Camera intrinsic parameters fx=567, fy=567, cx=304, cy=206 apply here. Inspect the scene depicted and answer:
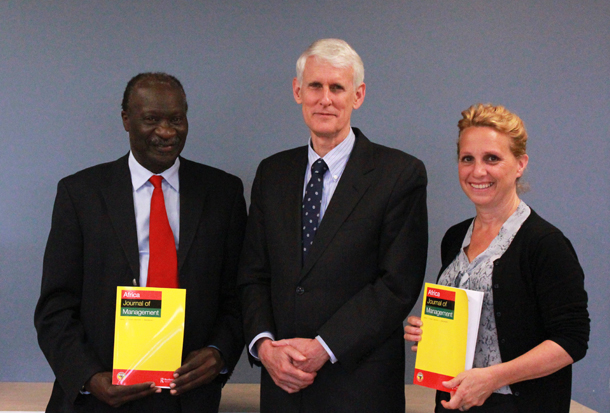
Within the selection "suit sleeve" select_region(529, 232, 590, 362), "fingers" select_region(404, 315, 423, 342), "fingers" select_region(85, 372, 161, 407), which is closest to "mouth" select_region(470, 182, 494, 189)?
"suit sleeve" select_region(529, 232, 590, 362)

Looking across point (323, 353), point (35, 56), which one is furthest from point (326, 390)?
point (35, 56)

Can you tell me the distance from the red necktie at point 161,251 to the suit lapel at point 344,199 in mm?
502

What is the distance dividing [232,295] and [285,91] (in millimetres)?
1173

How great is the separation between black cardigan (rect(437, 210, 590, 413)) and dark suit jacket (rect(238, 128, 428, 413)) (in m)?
0.35

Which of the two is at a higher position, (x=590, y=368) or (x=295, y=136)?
(x=295, y=136)

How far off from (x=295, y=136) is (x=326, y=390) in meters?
1.41

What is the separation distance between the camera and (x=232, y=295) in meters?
2.29

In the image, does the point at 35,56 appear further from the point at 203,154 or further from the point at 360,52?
the point at 360,52

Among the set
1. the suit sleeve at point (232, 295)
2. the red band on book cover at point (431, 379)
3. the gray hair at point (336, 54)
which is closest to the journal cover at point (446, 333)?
the red band on book cover at point (431, 379)

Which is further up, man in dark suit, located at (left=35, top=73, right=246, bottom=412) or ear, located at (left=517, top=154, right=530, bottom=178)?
ear, located at (left=517, top=154, right=530, bottom=178)

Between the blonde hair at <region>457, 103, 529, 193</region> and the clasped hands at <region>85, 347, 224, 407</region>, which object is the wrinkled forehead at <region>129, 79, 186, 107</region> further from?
the blonde hair at <region>457, 103, 529, 193</region>

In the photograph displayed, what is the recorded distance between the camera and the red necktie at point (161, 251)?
6.83 feet

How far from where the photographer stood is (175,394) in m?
2.04

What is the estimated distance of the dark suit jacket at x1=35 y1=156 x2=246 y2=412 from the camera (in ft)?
6.79
